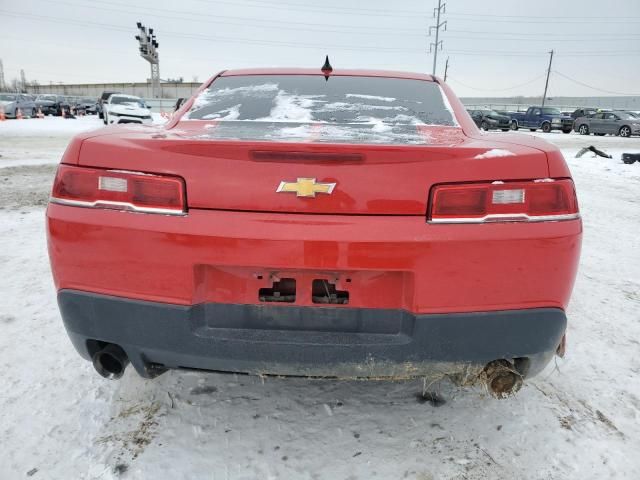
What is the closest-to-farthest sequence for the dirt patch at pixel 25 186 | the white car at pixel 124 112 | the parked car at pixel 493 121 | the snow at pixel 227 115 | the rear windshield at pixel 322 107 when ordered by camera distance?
1. the rear windshield at pixel 322 107
2. the snow at pixel 227 115
3. the dirt patch at pixel 25 186
4. the white car at pixel 124 112
5. the parked car at pixel 493 121

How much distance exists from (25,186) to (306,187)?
7.01 meters

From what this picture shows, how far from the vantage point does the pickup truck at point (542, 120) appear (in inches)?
1076

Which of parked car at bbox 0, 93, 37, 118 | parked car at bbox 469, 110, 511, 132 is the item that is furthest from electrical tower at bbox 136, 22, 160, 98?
parked car at bbox 469, 110, 511, 132

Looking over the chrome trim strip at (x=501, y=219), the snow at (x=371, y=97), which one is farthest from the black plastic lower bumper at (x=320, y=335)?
the snow at (x=371, y=97)

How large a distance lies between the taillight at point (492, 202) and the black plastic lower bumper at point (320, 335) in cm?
32

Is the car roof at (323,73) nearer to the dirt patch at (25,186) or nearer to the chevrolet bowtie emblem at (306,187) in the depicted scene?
the chevrolet bowtie emblem at (306,187)

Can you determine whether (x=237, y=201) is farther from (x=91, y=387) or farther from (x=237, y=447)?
(x=91, y=387)

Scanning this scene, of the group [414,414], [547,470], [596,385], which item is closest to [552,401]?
[596,385]

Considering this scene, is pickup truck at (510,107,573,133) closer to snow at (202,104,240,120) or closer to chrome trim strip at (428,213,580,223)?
snow at (202,104,240,120)

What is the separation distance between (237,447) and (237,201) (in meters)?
0.99

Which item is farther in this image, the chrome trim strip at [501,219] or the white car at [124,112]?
the white car at [124,112]

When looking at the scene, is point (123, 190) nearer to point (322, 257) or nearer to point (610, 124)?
point (322, 257)

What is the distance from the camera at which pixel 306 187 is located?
1.49 m

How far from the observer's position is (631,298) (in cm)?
336
